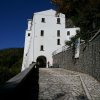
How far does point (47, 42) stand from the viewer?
161 ft

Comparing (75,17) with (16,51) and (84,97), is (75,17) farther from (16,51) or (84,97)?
(16,51)

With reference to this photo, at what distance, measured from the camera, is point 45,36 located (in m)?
49.2

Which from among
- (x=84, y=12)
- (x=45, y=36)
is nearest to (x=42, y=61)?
(x=45, y=36)

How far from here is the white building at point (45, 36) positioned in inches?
1905

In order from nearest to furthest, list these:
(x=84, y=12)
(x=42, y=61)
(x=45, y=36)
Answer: (x=84, y=12) → (x=45, y=36) → (x=42, y=61)

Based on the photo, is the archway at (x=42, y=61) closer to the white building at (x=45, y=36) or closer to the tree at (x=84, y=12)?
the white building at (x=45, y=36)

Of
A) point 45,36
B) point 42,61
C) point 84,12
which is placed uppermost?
point 45,36

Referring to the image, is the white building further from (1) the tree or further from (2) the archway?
(1) the tree

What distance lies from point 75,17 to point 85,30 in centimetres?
191

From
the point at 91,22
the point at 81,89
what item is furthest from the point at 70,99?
the point at 91,22

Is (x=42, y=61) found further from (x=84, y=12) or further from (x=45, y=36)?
(x=84, y=12)

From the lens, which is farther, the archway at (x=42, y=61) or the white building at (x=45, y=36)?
the archway at (x=42, y=61)

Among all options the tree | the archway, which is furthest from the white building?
the tree

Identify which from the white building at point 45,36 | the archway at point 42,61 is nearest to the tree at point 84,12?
the white building at point 45,36
